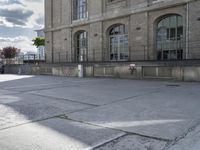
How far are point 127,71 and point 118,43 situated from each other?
214 inches

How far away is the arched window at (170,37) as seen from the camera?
59.6 feet

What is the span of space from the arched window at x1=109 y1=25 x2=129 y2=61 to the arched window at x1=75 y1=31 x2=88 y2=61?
3.68 metres

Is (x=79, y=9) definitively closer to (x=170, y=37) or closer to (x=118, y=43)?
(x=118, y=43)

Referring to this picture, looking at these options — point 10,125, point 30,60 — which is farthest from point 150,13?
point 30,60

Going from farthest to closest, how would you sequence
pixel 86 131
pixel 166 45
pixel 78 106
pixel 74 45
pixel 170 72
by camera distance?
pixel 74 45, pixel 166 45, pixel 170 72, pixel 78 106, pixel 86 131

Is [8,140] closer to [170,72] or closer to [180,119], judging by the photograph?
[180,119]

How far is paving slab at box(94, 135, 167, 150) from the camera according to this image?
3.81 metres

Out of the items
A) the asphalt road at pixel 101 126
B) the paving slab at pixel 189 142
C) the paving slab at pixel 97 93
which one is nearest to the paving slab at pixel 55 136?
the asphalt road at pixel 101 126

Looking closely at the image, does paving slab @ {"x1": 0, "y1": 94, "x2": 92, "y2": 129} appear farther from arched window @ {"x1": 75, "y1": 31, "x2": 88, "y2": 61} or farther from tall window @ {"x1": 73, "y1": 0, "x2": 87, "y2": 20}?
tall window @ {"x1": 73, "y1": 0, "x2": 87, "y2": 20}

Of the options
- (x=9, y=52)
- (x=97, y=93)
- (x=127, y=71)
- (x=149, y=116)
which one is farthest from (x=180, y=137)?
(x=9, y=52)

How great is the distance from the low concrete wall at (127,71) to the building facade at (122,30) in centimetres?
262

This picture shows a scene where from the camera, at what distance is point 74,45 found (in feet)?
88.7

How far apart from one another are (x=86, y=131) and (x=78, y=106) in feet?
8.47

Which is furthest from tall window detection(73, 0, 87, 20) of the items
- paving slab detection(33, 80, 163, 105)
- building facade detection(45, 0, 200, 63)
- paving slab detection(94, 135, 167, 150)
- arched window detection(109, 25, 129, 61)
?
paving slab detection(94, 135, 167, 150)
